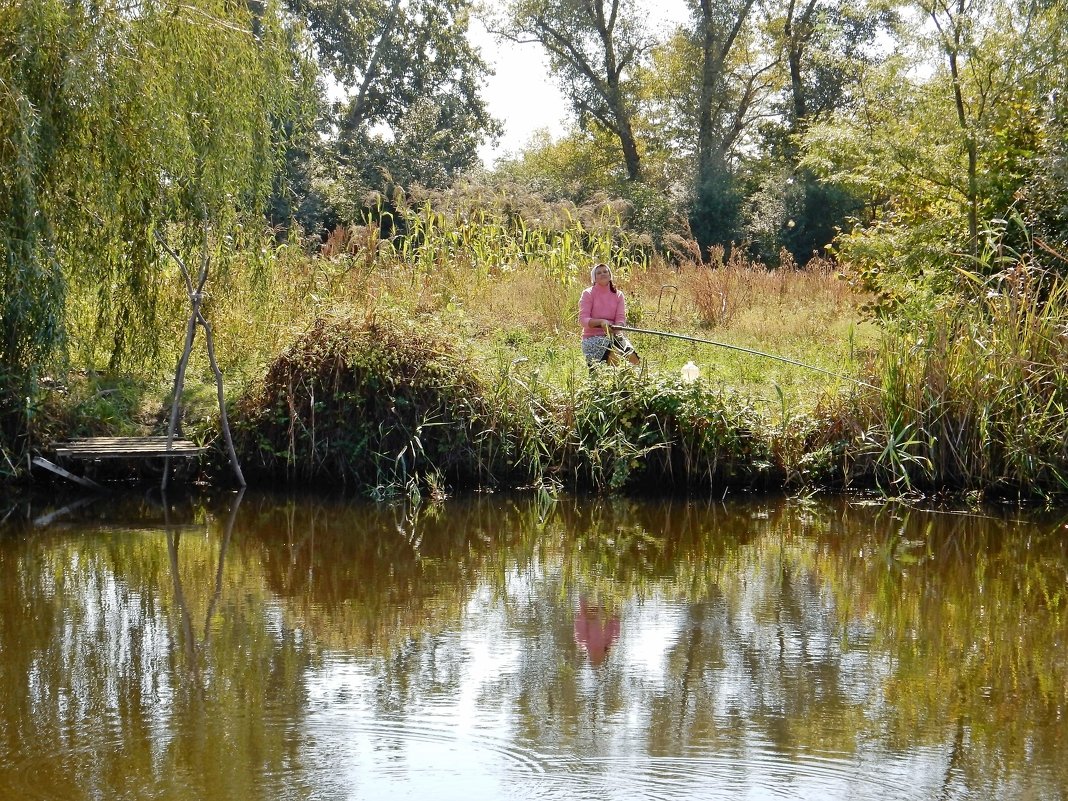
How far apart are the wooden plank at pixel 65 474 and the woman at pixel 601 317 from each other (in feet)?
15.7

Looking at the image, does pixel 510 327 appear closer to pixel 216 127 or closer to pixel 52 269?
pixel 216 127

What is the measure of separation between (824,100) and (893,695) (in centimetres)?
3063

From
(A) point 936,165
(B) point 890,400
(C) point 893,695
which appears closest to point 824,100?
(A) point 936,165

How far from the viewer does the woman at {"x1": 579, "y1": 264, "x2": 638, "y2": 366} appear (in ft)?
38.9

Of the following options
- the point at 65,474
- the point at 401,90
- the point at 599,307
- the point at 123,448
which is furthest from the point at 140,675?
the point at 401,90

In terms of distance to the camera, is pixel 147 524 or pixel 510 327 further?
pixel 510 327

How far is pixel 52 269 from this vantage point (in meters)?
10.0

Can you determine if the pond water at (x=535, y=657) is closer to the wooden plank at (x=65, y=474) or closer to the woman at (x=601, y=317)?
the wooden plank at (x=65, y=474)

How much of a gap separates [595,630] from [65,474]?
6.19 meters

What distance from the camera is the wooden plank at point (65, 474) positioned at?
10805 millimetres

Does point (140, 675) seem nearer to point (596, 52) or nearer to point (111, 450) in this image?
point (111, 450)

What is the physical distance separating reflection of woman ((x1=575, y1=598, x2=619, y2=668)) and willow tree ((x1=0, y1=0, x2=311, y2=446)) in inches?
222

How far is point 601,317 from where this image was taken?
12031 mm

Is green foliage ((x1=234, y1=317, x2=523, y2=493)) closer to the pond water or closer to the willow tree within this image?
the pond water
